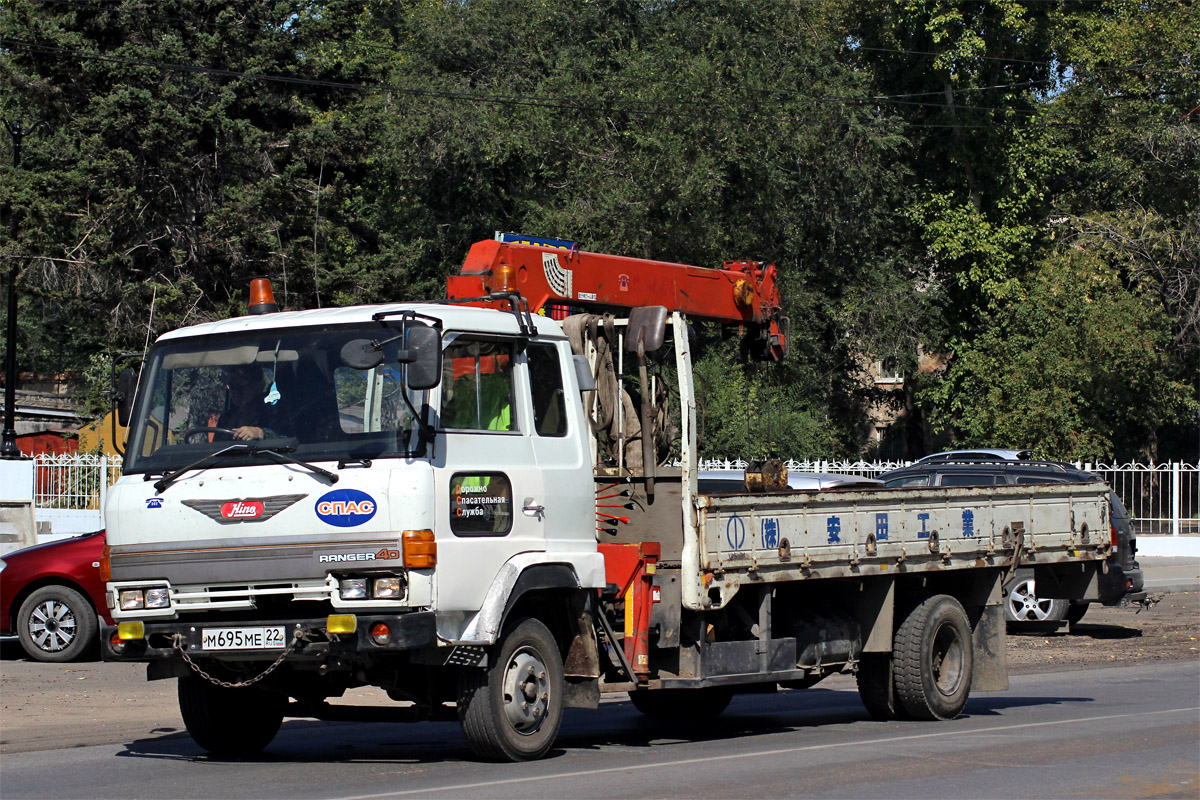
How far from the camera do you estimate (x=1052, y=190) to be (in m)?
41.5

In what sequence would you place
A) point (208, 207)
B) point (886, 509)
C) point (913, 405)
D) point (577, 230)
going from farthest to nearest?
point (913, 405), point (577, 230), point (208, 207), point (886, 509)

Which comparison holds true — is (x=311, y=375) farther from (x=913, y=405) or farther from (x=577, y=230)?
(x=913, y=405)

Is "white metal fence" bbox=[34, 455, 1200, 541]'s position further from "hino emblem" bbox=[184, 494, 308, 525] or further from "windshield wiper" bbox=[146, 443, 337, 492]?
"hino emblem" bbox=[184, 494, 308, 525]

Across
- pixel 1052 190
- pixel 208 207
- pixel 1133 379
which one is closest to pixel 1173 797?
pixel 208 207

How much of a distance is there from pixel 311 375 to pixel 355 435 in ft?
1.55

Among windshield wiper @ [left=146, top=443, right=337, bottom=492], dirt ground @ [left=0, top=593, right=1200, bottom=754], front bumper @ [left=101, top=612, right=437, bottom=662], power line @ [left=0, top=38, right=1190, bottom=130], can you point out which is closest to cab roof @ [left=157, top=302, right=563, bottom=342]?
windshield wiper @ [left=146, top=443, right=337, bottom=492]

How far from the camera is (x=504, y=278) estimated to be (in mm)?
8898

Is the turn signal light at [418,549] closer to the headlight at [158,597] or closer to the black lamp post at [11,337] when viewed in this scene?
the headlight at [158,597]

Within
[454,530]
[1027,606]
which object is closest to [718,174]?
[1027,606]

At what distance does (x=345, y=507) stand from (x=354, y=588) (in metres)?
0.43

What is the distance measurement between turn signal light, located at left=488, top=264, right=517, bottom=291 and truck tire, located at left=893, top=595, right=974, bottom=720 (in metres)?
4.18

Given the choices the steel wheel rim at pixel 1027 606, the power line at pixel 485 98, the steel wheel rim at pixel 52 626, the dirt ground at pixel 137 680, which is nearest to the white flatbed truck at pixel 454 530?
the dirt ground at pixel 137 680

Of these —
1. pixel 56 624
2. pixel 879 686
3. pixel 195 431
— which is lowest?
pixel 879 686

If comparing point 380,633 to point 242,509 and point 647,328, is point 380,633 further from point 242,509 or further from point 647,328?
point 647,328
